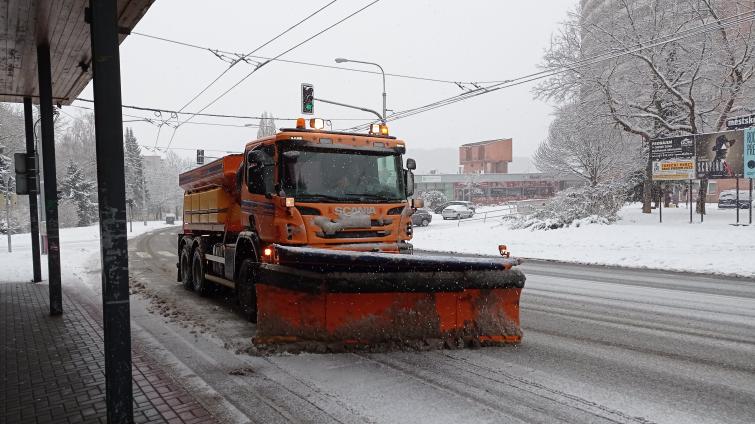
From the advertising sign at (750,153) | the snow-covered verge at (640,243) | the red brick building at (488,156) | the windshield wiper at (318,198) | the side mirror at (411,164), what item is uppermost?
the red brick building at (488,156)

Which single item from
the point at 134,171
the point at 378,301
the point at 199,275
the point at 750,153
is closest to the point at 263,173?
the point at 378,301

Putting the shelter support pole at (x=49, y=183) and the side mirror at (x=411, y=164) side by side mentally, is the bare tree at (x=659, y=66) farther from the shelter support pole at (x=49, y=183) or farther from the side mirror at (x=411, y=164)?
the shelter support pole at (x=49, y=183)

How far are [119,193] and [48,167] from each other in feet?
17.5

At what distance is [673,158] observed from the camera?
70.4 ft

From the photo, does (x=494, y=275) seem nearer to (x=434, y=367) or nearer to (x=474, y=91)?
(x=434, y=367)

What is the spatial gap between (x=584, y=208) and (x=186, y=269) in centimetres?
1933

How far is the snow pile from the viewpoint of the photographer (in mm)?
23828

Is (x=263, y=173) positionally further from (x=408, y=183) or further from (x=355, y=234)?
(x=408, y=183)

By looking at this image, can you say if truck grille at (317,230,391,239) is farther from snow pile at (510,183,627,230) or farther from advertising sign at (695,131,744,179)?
snow pile at (510,183,627,230)

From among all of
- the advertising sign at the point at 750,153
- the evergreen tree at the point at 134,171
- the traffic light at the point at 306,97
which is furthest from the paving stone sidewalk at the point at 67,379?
the evergreen tree at the point at 134,171

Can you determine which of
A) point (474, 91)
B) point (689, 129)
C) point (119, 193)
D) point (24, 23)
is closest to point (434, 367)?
point (119, 193)

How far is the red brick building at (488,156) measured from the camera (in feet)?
323

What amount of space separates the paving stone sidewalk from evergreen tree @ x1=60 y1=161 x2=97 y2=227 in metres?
57.1

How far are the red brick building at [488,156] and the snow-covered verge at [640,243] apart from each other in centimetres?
7345
